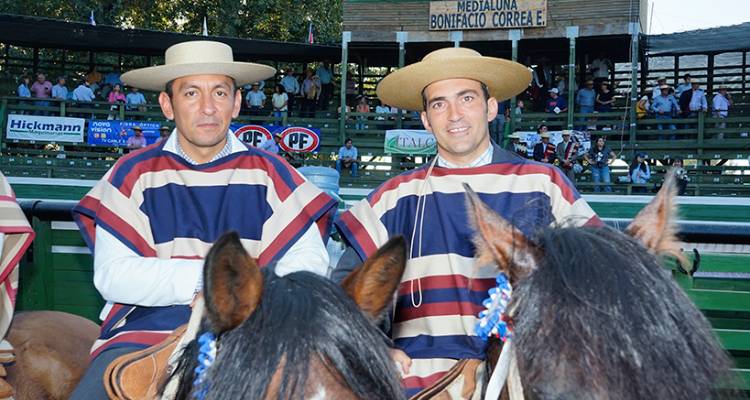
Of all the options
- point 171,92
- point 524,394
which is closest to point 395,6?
point 171,92

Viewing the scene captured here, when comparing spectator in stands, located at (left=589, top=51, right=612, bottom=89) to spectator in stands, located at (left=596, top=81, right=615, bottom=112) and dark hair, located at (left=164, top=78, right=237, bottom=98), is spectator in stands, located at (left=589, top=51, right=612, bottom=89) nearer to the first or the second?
spectator in stands, located at (left=596, top=81, right=615, bottom=112)

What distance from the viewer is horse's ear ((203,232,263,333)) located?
1891 millimetres

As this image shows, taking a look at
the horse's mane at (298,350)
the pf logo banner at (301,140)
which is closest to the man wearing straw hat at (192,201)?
the horse's mane at (298,350)

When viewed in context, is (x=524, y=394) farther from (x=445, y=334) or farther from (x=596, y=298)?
(x=445, y=334)

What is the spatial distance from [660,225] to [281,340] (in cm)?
125

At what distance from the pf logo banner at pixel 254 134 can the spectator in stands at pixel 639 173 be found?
9289 mm

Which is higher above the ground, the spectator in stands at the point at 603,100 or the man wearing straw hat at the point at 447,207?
the spectator in stands at the point at 603,100

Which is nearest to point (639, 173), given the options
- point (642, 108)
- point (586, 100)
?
point (642, 108)

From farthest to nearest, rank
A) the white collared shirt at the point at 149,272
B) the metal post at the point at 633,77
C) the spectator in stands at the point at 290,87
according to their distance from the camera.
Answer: the spectator in stands at the point at 290,87 < the metal post at the point at 633,77 < the white collared shirt at the point at 149,272

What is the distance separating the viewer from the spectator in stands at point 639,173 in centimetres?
2059

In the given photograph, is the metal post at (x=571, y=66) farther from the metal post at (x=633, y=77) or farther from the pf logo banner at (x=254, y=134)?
the pf logo banner at (x=254, y=134)

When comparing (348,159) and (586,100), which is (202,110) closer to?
(348,159)

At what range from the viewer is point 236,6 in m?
30.6

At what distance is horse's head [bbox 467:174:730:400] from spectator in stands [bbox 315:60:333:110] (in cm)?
2442
